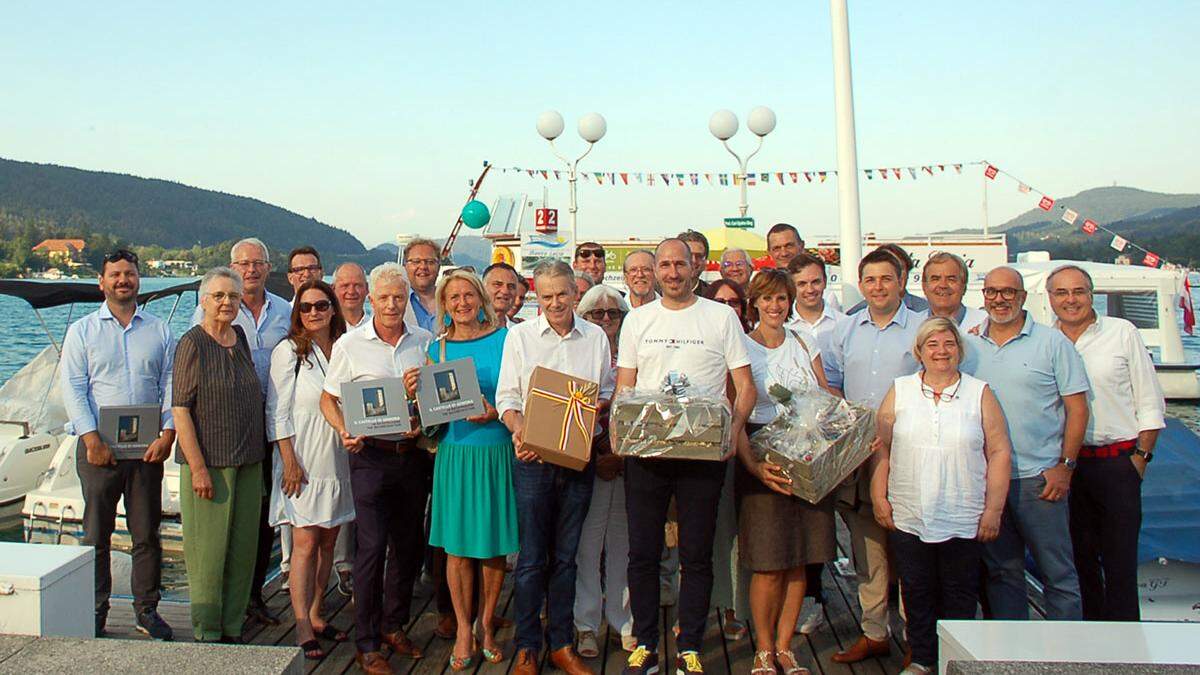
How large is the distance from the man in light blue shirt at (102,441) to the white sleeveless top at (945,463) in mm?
3781

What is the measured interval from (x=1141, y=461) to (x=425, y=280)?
4.20 meters

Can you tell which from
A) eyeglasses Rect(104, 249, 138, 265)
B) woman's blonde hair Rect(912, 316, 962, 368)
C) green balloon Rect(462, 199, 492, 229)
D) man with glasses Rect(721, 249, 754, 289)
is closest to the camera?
woman's blonde hair Rect(912, 316, 962, 368)

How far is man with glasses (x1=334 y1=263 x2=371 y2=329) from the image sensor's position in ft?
15.5

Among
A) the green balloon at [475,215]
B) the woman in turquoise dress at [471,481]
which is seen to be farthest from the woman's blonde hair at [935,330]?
the green balloon at [475,215]

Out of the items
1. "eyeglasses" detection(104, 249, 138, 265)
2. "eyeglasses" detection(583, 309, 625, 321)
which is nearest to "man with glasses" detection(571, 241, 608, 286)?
"eyeglasses" detection(583, 309, 625, 321)

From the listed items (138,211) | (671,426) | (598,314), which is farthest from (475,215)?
(138,211)

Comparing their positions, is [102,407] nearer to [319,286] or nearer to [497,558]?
[319,286]

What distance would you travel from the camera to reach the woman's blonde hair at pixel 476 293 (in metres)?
3.95

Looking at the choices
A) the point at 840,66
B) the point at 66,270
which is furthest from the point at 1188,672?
the point at 66,270

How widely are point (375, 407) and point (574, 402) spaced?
973 mm

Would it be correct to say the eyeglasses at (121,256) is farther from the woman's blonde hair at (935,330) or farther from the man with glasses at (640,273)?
the woman's blonde hair at (935,330)

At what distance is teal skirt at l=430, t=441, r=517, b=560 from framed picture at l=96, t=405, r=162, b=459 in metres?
1.67

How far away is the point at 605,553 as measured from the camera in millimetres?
4398

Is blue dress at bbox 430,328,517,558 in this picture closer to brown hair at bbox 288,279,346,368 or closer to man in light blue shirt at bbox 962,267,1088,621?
brown hair at bbox 288,279,346,368
